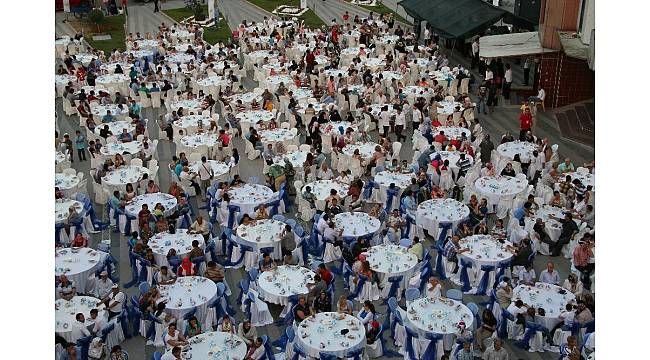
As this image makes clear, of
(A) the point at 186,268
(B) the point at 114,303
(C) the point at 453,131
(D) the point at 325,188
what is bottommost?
(B) the point at 114,303

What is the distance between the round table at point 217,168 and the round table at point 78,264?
16.0ft

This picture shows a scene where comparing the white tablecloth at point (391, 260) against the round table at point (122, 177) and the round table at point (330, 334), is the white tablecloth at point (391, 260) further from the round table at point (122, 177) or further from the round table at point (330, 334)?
the round table at point (122, 177)

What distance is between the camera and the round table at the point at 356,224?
16859 millimetres

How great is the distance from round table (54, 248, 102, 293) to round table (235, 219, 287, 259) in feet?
10.3

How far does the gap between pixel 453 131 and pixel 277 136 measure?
5448 millimetres

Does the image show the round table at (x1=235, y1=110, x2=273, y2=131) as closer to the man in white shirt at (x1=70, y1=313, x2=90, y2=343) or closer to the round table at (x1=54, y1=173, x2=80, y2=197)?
the round table at (x1=54, y1=173, x2=80, y2=197)

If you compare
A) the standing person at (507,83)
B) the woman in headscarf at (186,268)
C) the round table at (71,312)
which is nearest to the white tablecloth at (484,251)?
the woman in headscarf at (186,268)

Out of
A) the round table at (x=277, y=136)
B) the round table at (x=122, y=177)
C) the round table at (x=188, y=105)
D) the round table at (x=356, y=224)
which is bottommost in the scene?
the round table at (x=356, y=224)

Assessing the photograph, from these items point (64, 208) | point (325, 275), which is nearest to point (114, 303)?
point (325, 275)

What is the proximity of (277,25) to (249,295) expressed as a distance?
86.5 ft

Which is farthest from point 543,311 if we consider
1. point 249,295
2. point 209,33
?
point 209,33

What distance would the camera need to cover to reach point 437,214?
17875mm

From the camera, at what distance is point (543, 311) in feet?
45.5

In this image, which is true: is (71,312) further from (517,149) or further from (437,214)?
(517,149)
